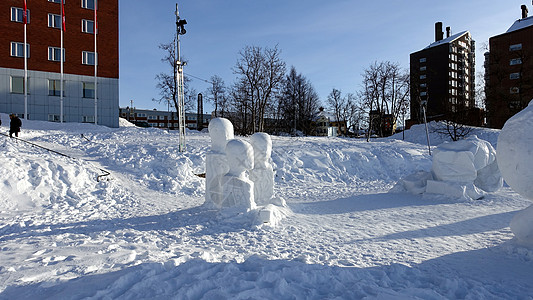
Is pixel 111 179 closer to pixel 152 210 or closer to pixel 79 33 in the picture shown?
pixel 152 210

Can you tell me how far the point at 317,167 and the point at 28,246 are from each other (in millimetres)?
13274

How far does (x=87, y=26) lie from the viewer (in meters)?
30.0

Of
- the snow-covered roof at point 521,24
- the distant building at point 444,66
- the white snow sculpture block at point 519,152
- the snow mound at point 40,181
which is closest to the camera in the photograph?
the white snow sculpture block at point 519,152

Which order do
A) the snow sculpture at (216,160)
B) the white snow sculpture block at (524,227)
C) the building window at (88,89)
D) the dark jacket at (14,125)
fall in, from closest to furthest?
the white snow sculpture block at (524,227) < the snow sculpture at (216,160) < the dark jacket at (14,125) < the building window at (88,89)

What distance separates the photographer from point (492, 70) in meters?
38.2

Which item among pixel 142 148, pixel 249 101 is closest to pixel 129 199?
pixel 142 148

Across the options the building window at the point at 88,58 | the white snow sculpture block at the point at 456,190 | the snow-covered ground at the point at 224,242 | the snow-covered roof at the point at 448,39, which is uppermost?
the snow-covered roof at the point at 448,39

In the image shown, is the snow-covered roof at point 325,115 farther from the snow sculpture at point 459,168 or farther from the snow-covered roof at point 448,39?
the snow sculpture at point 459,168

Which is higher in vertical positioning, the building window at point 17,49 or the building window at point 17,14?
the building window at point 17,14

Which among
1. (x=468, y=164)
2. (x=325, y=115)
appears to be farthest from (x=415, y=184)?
(x=325, y=115)

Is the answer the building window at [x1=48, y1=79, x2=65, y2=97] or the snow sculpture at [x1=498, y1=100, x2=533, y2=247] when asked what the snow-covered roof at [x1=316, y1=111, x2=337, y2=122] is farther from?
the snow sculpture at [x1=498, y1=100, x2=533, y2=247]

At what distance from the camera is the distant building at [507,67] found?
34.0m

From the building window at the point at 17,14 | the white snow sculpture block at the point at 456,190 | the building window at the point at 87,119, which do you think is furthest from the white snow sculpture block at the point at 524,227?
the building window at the point at 17,14

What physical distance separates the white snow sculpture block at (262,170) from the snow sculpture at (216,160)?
2.65 ft
